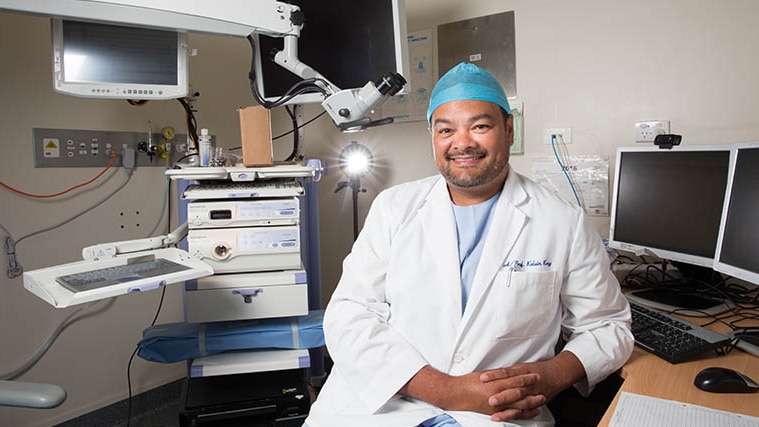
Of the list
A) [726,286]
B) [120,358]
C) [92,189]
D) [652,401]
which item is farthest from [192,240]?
[726,286]

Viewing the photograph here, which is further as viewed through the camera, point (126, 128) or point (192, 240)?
point (126, 128)

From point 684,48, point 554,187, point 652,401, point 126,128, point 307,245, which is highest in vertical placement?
point 684,48

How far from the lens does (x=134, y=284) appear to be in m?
1.28

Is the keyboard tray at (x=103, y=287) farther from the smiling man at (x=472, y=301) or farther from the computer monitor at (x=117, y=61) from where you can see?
the computer monitor at (x=117, y=61)

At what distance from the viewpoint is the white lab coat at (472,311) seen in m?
1.14

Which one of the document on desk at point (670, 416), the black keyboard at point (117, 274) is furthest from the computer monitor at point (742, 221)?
the black keyboard at point (117, 274)

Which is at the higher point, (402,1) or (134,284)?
(402,1)

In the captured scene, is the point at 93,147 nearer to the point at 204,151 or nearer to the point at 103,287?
the point at 204,151

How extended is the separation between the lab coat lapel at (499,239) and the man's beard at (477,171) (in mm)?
69

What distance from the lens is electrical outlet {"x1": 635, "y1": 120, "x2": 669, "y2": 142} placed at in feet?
5.65

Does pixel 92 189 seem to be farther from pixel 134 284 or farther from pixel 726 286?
pixel 726 286

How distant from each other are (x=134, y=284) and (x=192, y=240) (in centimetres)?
34

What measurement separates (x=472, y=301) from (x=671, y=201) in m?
0.84

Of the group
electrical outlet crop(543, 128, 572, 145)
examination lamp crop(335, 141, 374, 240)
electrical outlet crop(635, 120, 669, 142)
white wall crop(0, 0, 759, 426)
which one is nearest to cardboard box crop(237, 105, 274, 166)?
examination lamp crop(335, 141, 374, 240)
